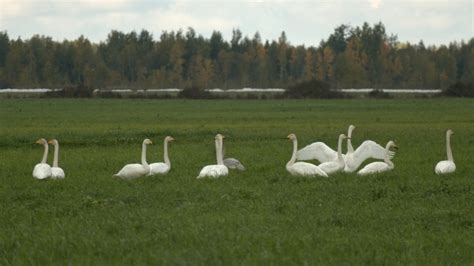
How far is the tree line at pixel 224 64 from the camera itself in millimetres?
132250

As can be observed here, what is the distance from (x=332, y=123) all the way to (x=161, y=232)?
97.5ft

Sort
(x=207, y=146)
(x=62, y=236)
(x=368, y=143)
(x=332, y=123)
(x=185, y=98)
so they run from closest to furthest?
(x=62, y=236) → (x=368, y=143) → (x=207, y=146) → (x=332, y=123) → (x=185, y=98)

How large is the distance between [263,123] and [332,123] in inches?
113

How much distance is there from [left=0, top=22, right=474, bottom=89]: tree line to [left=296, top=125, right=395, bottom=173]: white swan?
342 feet

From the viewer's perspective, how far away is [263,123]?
139 ft

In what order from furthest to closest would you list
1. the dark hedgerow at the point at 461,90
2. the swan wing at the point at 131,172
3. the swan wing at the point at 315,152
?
the dark hedgerow at the point at 461,90, the swan wing at the point at 315,152, the swan wing at the point at 131,172

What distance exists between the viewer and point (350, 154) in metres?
21.6

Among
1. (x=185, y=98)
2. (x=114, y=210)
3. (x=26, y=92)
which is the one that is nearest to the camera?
(x=114, y=210)

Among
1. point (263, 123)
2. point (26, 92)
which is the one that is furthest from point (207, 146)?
point (26, 92)

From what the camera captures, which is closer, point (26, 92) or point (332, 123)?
point (332, 123)

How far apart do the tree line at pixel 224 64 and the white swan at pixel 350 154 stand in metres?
104

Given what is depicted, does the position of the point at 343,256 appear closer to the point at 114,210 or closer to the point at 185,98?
the point at 114,210

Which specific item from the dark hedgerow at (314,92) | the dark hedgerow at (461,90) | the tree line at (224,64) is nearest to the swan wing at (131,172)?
the dark hedgerow at (314,92)

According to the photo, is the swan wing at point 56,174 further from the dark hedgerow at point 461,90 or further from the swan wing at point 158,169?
the dark hedgerow at point 461,90
